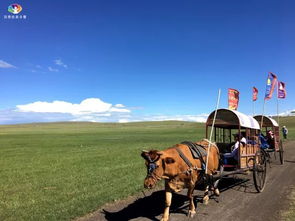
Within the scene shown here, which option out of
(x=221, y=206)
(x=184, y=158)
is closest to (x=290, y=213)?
(x=221, y=206)

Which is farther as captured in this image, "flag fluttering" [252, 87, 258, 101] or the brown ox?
"flag fluttering" [252, 87, 258, 101]

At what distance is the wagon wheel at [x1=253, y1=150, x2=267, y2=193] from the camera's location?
34.3 feet

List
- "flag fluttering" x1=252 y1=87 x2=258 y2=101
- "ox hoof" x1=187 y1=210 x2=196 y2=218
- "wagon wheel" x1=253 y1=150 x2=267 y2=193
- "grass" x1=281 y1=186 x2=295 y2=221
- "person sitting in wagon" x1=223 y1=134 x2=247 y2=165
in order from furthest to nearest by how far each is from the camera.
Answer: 1. "flag fluttering" x1=252 y1=87 x2=258 y2=101
2. "person sitting in wagon" x1=223 y1=134 x2=247 y2=165
3. "wagon wheel" x1=253 y1=150 x2=267 y2=193
4. "ox hoof" x1=187 y1=210 x2=196 y2=218
5. "grass" x1=281 y1=186 x2=295 y2=221

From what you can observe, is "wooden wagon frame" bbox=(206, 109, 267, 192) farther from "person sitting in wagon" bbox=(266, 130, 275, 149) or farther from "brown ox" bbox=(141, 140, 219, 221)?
"person sitting in wagon" bbox=(266, 130, 275, 149)

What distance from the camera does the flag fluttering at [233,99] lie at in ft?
38.4

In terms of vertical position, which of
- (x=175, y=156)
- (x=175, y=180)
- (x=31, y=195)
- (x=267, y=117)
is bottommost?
(x=31, y=195)

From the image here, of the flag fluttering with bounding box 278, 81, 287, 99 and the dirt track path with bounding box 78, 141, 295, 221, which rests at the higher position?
the flag fluttering with bounding box 278, 81, 287, 99

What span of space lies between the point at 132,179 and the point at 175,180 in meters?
6.75

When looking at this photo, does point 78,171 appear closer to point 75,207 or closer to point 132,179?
point 132,179

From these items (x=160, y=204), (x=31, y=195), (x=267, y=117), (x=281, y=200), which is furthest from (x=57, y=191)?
(x=267, y=117)

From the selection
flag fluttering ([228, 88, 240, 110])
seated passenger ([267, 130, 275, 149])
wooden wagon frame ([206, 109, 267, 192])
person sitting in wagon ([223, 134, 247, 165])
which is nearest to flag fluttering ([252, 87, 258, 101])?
seated passenger ([267, 130, 275, 149])

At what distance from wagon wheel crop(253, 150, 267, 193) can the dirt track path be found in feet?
0.80

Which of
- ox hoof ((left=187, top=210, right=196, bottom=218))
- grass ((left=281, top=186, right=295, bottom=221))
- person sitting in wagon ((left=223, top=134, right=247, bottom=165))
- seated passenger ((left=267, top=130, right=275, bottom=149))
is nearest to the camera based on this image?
grass ((left=281, top=186, right=295, bottom=221))

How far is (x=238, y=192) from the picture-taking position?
412 inches
